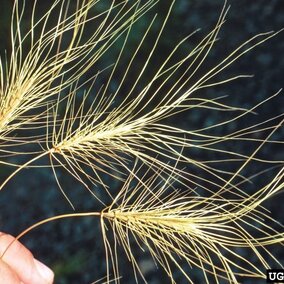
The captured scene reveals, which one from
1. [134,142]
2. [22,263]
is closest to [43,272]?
[22,263]

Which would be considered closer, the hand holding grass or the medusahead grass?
the medusahead grass

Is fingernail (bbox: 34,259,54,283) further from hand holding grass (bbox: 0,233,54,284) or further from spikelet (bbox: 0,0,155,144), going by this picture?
spikelet (bbox: 0,0,155,144)

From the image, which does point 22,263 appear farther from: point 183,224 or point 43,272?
point 183,224

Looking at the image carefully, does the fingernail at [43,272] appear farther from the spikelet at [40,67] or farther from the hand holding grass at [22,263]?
the spikelet at [40,67]

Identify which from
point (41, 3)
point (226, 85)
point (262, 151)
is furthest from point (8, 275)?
point (41, 3)

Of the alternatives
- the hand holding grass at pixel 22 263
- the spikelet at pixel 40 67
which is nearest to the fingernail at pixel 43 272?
the hand holding grass at pixel 22 263

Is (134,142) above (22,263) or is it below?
above

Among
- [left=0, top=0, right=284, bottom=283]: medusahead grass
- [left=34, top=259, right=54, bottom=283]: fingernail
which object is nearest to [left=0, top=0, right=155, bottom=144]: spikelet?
[left=0, top=0, right=284, bottom=283]: medusahead grass

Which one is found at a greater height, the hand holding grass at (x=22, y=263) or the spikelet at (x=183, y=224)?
the spikelet at (x=183, y=224)

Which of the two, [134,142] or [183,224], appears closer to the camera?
[183,224]

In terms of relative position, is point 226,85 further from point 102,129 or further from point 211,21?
point 102,129

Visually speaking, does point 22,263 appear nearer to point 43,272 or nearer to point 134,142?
point 43,272
